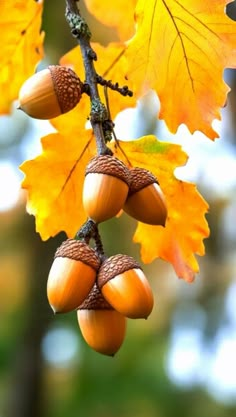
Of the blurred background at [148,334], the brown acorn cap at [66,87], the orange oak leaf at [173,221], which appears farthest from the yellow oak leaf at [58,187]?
the blurred background at [148,334]

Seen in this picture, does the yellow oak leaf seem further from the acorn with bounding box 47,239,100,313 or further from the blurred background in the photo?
the blurred background

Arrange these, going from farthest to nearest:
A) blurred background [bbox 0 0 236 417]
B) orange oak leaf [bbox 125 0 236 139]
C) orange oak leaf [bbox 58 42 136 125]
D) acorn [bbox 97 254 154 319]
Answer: blurred background [bbox 0 0 236 417]
orange oak leaf [bbox 58 42 136 125]
orange oak leaf [bbox 125 0 236 139]
acorn [bbox 97 254 154 319]

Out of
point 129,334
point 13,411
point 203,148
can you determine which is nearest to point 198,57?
point 13,411

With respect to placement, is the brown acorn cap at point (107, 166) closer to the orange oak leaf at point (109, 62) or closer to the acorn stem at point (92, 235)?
the acorn stem at point (92, 235)

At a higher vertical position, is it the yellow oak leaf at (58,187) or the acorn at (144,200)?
the acorn at (144,200)

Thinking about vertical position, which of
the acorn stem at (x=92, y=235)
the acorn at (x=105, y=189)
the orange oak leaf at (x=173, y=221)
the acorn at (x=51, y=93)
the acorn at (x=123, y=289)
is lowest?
the orange oak leaf at (x=173, y=221)

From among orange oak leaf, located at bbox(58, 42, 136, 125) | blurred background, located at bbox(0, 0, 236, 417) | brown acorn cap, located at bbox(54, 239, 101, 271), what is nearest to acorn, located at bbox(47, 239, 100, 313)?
brown acorn cap, located at bbox(54, 239, 101, 271)
